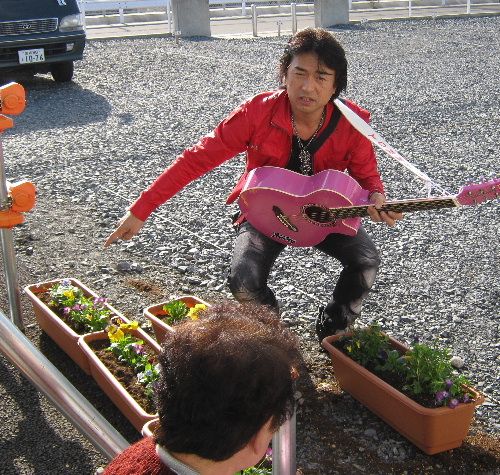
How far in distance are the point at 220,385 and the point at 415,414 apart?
162cm

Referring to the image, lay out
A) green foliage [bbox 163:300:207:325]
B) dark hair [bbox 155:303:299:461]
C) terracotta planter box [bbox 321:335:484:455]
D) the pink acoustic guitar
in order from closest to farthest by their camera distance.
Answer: dark hair [bbox 155:303:299:461]
terracotta planter box [bbox 321:335:484:455]
the pink acoustic guitar
green foliage [bbox 163:300:207:325]

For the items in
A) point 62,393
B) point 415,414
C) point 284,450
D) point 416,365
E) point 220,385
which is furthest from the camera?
point 416,365

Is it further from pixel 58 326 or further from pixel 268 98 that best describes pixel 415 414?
pixel 58 326

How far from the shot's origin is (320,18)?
19156 mm

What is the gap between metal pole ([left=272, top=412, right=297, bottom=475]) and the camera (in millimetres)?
1993

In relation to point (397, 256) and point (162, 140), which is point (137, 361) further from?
point (162, 140)

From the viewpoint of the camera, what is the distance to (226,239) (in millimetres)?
5375

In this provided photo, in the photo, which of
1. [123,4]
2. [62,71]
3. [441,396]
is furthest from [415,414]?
[123,4]

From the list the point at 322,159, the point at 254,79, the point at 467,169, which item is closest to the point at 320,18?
the point at 254,79

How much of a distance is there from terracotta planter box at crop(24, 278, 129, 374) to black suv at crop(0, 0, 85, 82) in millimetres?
7660

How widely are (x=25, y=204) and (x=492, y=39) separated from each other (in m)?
13.7

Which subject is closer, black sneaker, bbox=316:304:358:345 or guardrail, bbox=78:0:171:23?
black sneaker, bbox=316:304:358:345

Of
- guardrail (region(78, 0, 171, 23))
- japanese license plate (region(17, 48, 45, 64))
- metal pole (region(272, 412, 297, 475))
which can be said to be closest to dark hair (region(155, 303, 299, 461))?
metal pole (region(272, 412, 297, 475))

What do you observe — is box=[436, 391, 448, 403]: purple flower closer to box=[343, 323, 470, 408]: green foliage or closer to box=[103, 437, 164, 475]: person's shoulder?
box=[343, 323, 470, 408]: green foliage
